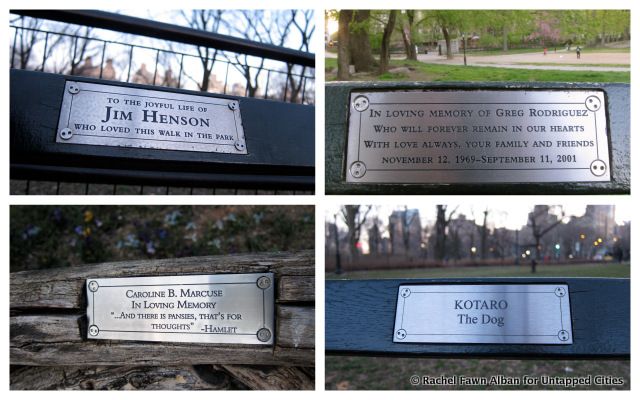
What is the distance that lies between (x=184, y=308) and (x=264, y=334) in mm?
231

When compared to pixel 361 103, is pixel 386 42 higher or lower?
higher

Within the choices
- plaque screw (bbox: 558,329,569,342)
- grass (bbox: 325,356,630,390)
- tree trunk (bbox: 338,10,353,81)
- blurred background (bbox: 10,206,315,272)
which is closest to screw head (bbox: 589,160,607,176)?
plaque screw (bbox: 558,329,569,342)

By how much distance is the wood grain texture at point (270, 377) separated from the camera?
119 cm

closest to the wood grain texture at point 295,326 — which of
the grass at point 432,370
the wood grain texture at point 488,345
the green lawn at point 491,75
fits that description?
the wood grain texture at point 488,345

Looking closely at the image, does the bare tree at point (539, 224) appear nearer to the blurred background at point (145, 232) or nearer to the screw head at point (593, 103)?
the blurred background at point (145, 232)

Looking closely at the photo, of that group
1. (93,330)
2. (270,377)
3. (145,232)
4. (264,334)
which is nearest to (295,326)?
(264,334)

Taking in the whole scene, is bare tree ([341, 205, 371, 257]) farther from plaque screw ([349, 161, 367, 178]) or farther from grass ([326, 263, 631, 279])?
plaque screw ([349, 161, 367, 178])

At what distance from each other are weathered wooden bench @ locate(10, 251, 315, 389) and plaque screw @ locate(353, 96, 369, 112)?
43 cm

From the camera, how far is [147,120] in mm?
1254

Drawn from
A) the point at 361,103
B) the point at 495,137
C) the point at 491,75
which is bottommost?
the point at 495,137

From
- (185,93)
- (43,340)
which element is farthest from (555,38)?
(43,340)

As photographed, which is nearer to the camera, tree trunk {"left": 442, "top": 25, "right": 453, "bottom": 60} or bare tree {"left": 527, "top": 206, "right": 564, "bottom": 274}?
tree trunk {"left": 442, "top": 25, "right": 453, "bottom": 60}

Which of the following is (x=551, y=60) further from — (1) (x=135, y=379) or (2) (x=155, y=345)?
(1) (x=135, y=379)

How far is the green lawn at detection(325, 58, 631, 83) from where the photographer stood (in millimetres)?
1827
